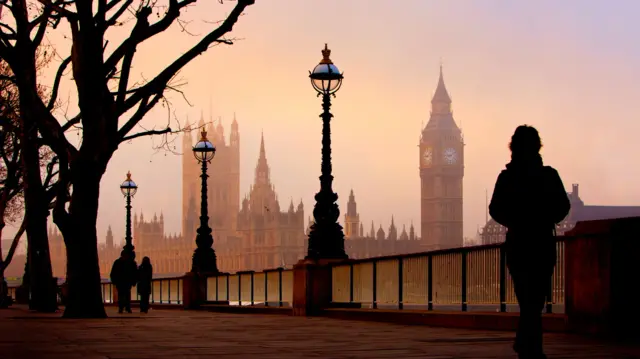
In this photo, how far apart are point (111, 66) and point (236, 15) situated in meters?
2.18

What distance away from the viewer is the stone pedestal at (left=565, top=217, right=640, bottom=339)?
11.8m

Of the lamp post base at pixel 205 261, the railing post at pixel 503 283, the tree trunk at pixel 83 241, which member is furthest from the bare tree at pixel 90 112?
the lamp post base at pixel 205 261

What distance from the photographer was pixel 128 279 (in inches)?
1142

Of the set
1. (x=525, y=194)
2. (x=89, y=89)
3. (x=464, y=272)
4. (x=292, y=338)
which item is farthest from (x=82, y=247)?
(x=525, y=194)

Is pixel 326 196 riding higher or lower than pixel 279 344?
higher

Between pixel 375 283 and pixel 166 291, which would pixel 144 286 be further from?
pixel 166 291

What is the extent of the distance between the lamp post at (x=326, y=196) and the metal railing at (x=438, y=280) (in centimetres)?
51

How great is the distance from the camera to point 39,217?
27656 millimetres

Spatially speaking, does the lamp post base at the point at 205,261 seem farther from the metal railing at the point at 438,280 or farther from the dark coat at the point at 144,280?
the metal railing at the point at 438,280

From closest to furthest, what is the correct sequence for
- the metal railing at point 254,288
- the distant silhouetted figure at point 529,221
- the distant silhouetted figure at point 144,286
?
the distant silhouetted figure at point 529,221 < the metal railing at point 254,288 < the distant silhouetted figure at point 144,286

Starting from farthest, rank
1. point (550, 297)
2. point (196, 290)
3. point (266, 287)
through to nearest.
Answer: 1. point (196, 290)
2. point (266, 287)
3. point (550, 297)

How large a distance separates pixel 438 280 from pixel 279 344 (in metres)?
6.32

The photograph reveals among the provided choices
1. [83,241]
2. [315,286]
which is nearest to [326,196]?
[315,286]

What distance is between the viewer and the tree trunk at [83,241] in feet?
67.4
